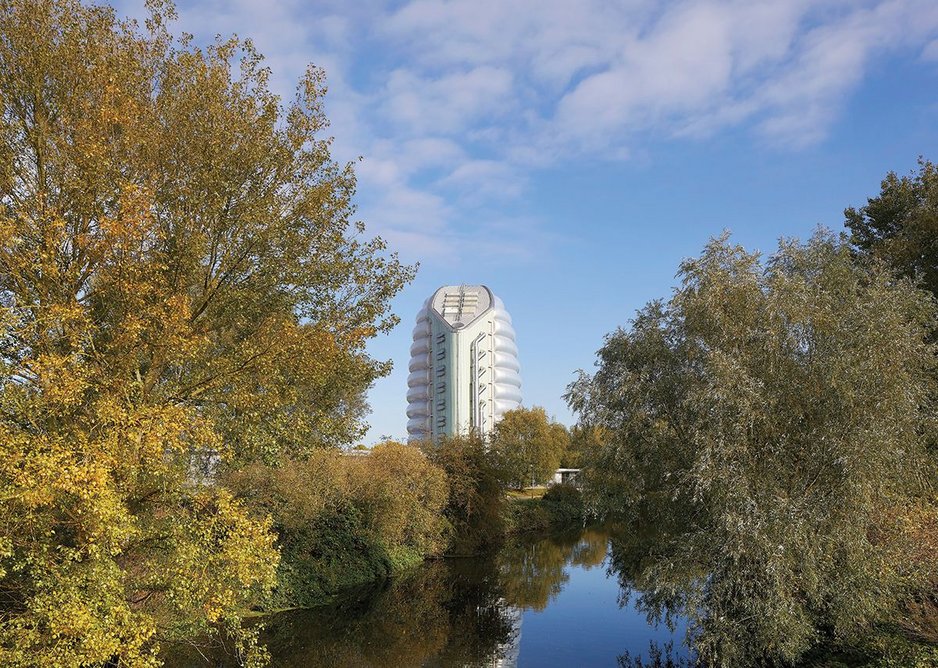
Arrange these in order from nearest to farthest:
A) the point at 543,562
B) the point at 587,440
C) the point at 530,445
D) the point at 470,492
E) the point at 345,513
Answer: the point at 587,440 < the point at 345,513 < the point at 543,562 < the point at 470,492 < the point at 530,445

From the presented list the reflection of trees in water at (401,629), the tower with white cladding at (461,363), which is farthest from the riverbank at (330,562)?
the tower with white cladding at (461,363)

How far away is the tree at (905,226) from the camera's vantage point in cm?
2570

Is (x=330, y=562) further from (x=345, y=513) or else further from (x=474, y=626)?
(x=474, y=626)

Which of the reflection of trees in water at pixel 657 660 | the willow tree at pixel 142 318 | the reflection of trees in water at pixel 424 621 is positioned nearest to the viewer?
the willow tree at pixel 142 318

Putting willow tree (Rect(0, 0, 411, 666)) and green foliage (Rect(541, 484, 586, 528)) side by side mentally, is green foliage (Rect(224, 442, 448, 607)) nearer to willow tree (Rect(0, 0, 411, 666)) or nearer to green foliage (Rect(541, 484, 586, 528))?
willow tree (Rect(0, 0, 411, 666))

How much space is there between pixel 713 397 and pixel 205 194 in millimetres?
11807

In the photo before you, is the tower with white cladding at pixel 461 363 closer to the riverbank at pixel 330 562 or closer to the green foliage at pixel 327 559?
the riverbank at pixel 330 562

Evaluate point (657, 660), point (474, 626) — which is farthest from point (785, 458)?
point (474, 626)

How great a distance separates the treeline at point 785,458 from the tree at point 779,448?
0.13 feet

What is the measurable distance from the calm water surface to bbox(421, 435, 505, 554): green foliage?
644 cm

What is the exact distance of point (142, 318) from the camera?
1219cm

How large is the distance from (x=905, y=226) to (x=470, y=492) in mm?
27736

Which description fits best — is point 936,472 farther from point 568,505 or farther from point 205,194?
point 568,505

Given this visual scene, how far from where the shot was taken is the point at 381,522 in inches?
1335
